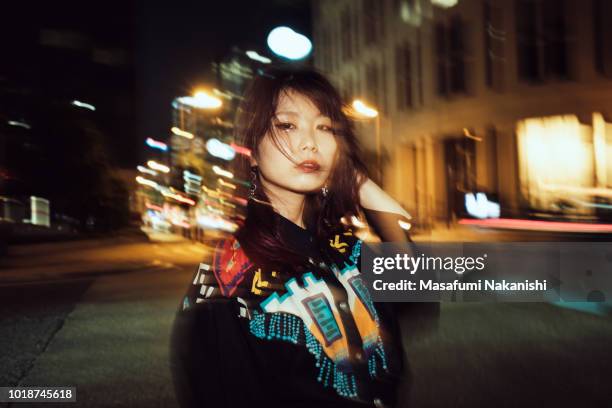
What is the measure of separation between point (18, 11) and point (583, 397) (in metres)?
13.1

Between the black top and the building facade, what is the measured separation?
1320 cm

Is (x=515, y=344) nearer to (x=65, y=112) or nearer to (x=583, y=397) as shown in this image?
(x=583, y=397)

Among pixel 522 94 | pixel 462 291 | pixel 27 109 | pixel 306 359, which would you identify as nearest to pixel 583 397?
pixel 306 359

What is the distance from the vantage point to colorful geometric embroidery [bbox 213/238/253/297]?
1372mm

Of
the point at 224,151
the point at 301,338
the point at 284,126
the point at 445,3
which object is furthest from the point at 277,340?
the point at 445,3

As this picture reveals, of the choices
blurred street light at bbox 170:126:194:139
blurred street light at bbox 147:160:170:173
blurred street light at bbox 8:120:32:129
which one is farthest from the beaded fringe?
blurred street light at bbox 147:160:170:173

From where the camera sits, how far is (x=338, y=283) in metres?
1.55

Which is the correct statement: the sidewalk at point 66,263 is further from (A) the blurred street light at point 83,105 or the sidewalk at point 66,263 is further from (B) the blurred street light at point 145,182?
(B) the blurred street light at point 145,182

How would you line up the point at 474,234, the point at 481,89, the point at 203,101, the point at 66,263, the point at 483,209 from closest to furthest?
the point at 203,101 → the point at 474,234 → the point at 483,209 → the point at 66,263 → the point at 481,89

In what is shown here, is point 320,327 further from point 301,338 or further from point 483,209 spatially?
point 483,209

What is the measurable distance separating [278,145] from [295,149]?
44 mm

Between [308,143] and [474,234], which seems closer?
[308,143]

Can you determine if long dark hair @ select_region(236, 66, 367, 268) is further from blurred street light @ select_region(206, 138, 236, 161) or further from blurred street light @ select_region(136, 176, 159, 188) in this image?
blurred street light @ select_region(136, 176, 159, 188)

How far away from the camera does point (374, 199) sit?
1.81 meters
